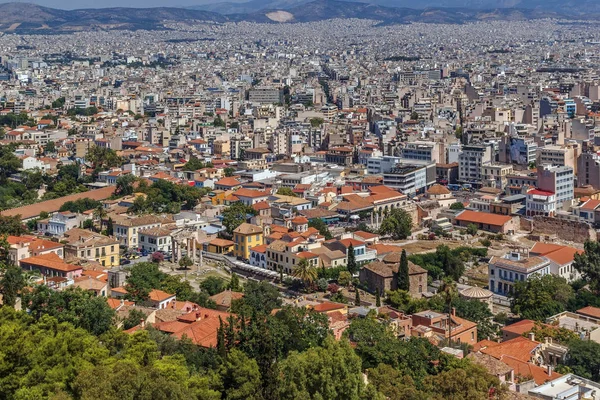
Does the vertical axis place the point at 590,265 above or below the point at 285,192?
below

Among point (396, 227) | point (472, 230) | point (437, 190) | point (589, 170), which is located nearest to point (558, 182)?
point (589, 170)

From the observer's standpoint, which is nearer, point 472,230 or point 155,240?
point 155,240

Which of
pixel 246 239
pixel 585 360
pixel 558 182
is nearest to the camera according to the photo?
pixel 585 360

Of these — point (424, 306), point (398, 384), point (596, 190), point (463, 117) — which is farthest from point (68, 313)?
point (463, 117)

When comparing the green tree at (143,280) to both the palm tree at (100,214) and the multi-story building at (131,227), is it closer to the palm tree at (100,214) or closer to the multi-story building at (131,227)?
the multi-story building at (131,227)

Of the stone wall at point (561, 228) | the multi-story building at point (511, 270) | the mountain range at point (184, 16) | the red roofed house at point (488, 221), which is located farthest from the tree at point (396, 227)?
the mountain range at point (184, 16)

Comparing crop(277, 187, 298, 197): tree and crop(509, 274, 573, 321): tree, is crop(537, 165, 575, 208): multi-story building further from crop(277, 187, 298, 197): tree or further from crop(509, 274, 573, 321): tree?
crop(509, 274, 573, 321): tree

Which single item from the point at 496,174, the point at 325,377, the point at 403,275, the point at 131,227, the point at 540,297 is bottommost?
the point at 540,297

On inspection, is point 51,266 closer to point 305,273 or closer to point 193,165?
point 305,273
